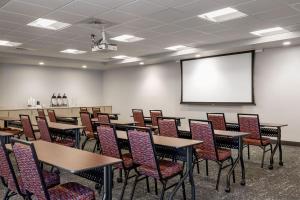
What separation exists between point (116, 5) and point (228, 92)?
189 inches

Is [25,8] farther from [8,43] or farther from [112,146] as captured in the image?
[8,43]

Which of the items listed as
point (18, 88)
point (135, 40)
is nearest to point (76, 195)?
point (135, 40)

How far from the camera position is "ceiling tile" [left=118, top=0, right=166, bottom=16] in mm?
4012

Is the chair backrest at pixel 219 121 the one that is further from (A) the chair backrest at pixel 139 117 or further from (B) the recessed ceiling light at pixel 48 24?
(B) the recessed ceiling light at pixel 48 24

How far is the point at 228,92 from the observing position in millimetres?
7766

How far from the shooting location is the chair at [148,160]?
2.81m

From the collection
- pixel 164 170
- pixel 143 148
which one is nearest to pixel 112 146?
pixel 143 148

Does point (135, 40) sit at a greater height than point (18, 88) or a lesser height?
greater

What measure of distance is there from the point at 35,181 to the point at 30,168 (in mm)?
113

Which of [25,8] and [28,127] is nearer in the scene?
[25,8]

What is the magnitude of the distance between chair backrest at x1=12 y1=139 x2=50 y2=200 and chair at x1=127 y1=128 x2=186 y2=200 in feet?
3.65

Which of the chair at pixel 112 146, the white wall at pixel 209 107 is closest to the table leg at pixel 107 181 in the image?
the chair at pixel 112 146

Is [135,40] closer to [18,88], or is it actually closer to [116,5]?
[116,5]

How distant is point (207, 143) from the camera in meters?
3.64
